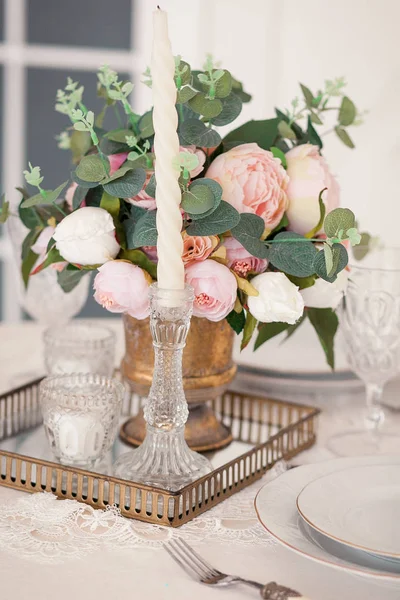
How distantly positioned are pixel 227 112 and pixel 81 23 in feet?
7.89

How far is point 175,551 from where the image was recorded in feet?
2.58

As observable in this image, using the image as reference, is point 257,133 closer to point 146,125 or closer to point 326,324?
point 146,125

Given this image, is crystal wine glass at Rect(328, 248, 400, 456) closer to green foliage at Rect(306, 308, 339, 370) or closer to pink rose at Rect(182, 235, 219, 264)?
green foliage at Rect(306, 308, 339, 370)

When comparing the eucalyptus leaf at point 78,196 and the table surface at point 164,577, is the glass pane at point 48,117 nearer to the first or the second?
the eucalyptus leaf at point 78,196

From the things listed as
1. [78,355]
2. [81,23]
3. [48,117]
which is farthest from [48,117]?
[78,355]

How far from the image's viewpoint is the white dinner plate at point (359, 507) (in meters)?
0.76

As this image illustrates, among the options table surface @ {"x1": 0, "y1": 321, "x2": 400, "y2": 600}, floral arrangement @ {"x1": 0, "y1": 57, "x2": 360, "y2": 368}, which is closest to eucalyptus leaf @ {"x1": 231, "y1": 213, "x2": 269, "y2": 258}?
floral arrangement @ {"x1": 0, "y1": 57, "x2": 360, "y2": 368}

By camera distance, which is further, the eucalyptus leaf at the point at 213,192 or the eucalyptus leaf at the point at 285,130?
the eucalyptus leaf at the point at 285,130

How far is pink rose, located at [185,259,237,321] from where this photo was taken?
889mm

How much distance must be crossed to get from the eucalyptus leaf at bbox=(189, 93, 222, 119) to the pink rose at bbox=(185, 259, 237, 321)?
0.52ft

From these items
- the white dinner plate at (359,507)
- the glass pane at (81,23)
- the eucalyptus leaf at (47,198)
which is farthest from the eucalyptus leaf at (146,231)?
the glass pane at (81,23)

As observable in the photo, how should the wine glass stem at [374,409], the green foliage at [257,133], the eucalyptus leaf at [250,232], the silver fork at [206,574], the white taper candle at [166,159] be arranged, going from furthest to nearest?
1. the wine glass stem at [374,409]
2. the green foliage at [257,133]
3. the eucalyptus leaf at [250,232]
4. the white taper candle at [166,159]
5. the silver fork at [206,574]

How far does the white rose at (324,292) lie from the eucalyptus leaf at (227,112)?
0.22 meters

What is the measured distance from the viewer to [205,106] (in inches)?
35.2
